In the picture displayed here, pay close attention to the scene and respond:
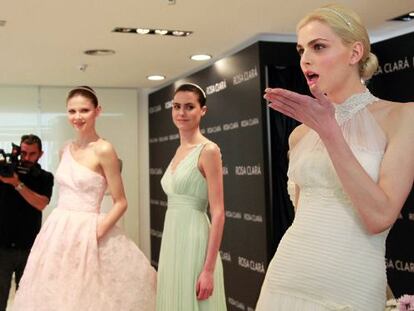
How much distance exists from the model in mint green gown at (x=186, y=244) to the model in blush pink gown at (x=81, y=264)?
280mm

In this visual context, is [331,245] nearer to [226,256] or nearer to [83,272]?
[83,272]

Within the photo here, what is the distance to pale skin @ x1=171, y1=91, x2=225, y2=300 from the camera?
2533 mm

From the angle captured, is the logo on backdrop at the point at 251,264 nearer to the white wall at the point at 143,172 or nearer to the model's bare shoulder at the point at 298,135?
the white wall at the point at 143,172

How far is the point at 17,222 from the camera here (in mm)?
4180

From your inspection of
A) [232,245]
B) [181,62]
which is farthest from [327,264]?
[181,62]

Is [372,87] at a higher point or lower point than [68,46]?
lower

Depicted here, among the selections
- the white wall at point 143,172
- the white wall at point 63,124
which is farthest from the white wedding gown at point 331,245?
the white wall at point 143,172

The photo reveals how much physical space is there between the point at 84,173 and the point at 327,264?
1944 mm

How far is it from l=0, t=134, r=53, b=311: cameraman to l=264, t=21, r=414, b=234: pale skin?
3.34 meters

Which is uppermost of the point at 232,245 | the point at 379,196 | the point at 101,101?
the point at 101,101

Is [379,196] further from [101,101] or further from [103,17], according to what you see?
[101,101]

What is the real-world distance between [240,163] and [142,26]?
1.51 m

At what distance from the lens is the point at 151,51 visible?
5234mm

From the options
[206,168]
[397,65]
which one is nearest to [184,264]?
[206,168]
